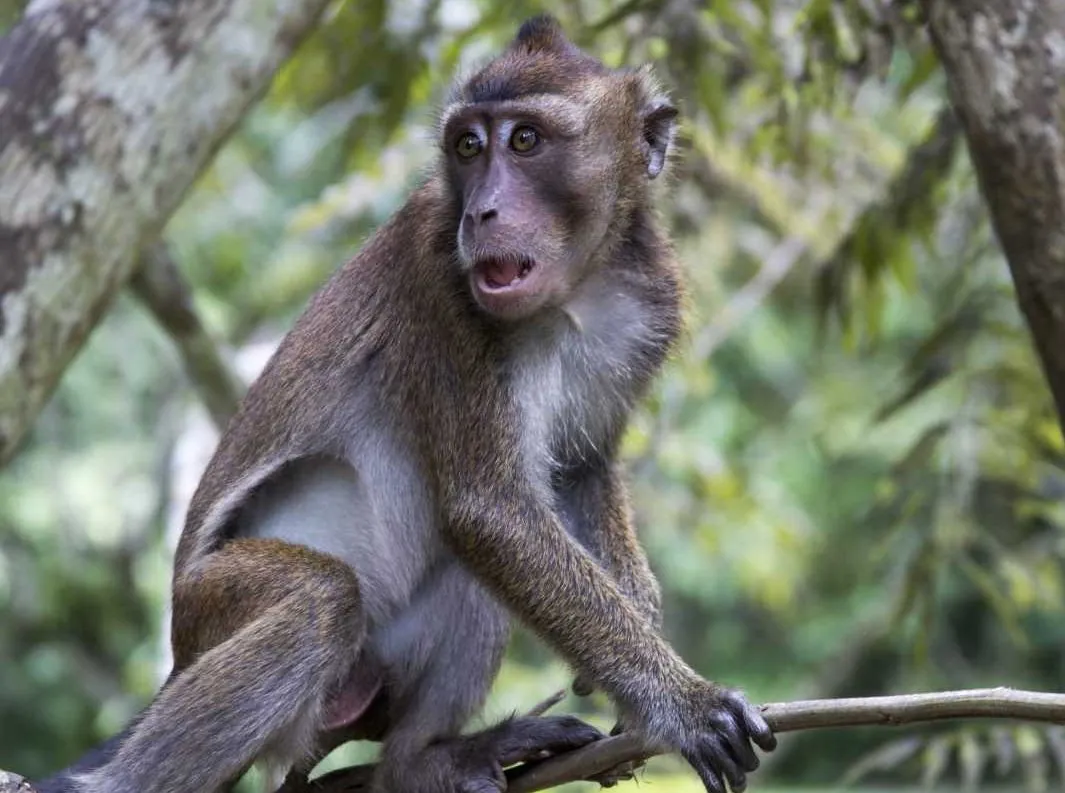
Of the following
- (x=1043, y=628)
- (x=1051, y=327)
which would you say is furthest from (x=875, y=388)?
(x=1051, y=327)

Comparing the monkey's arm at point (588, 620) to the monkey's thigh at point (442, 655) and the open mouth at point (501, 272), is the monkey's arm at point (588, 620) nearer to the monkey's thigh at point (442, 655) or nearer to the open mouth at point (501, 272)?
the monkey's thigh at point (442, 655)

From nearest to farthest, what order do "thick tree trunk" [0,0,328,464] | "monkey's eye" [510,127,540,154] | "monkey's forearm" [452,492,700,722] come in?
"monkey's forearm" [452,492,700,722] < "monkey's eye" [510,127,540,154] < "thick tree trunk" [0,0,328,464]

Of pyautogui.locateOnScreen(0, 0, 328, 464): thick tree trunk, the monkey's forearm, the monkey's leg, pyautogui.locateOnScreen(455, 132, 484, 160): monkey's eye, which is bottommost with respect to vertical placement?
the monkey's forearm

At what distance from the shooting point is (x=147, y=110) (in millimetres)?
5789

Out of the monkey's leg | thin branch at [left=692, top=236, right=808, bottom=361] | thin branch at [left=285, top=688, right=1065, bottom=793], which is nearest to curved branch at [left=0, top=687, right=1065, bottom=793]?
thin branch at [left=285, top=688, right=1065, bottom=793]

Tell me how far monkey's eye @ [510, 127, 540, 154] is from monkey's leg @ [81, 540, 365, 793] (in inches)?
61.7

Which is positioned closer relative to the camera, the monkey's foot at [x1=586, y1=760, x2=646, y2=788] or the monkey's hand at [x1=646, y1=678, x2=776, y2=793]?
the monkey's hand at [x1=646, y1=678, x2=776, y2=793]

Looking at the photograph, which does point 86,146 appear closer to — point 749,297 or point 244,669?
point 244,669

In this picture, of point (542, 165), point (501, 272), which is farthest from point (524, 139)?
point (501, 272)

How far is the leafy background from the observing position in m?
7.02

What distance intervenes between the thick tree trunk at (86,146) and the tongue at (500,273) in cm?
168

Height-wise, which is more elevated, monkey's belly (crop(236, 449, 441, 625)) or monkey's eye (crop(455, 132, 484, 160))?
monkey's eye (crop(455, 132, 484, 160))

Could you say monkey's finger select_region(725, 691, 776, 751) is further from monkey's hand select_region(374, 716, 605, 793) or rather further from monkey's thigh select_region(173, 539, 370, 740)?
monkey's thigh select_region(173, 539, 370, 740)

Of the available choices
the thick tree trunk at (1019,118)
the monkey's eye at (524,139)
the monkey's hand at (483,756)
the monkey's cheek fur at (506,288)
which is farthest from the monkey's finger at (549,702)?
the thick tree trunk at (1019,118)
